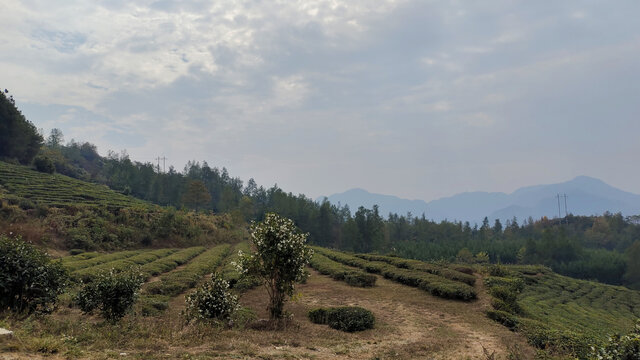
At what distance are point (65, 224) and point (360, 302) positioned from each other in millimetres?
35674

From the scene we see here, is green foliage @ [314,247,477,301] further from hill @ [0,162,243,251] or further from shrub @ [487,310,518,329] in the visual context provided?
hill @ [0,162,243,251]

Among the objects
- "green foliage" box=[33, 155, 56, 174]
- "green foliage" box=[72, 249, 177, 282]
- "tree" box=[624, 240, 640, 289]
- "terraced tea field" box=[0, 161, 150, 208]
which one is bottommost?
"tree" box=[624, 240, 640, 289]

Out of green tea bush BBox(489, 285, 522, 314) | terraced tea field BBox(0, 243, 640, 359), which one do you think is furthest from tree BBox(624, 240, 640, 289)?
green tea bush BBox(489, 285, 522, 314)

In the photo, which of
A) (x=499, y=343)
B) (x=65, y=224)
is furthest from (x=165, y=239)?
(x=499, y=343)

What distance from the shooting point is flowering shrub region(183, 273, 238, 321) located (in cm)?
1146

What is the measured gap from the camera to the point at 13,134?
6762cm

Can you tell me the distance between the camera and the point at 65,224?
37.2 metres

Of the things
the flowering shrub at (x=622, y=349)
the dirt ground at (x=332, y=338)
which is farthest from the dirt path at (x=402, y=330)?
the flowering shrub at (x=622, y=349)

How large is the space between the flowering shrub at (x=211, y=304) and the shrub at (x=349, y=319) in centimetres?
385

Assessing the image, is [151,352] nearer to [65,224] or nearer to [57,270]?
[57,270]

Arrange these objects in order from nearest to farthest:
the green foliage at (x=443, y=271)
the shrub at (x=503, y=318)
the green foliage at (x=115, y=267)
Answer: the shrub at (x=503, y=318) < the green foliage at (x=115, y=267) < the green foliage at (x=443, y=271)

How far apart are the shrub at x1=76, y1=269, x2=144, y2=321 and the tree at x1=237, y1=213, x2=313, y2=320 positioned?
3771 millimetres

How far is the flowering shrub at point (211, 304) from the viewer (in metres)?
11.5

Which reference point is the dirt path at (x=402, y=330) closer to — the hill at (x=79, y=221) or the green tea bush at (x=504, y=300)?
the green tea bush at (x=504, y=300)
